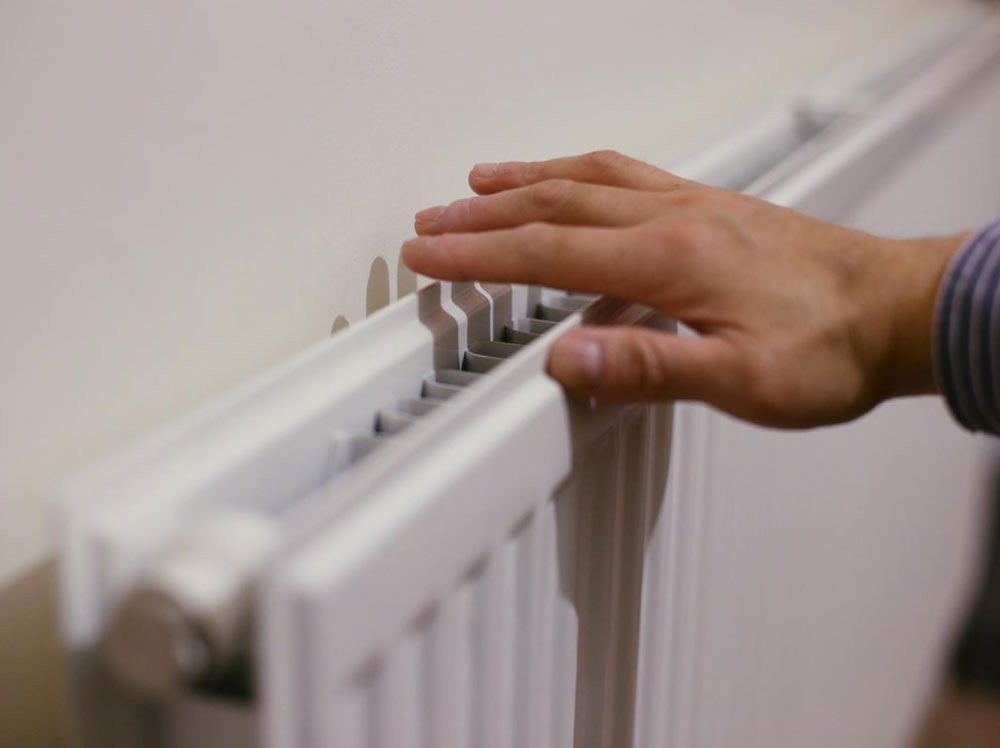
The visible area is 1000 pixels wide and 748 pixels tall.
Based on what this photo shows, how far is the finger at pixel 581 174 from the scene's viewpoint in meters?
0.50

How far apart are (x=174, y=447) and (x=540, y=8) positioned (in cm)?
36

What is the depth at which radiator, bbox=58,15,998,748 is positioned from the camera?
28cm

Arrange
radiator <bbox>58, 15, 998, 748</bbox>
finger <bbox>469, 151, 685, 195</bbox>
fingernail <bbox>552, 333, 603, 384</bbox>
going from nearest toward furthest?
radiator <bbox>58, 15, 998, 748</bbox> < fingernail <bbox>552, 333, 603, 384</bbox> < finger <bbox>469, 151, 685, 195</bbox>

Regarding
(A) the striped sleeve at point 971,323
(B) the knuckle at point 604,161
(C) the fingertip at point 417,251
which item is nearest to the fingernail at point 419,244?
(C) the fingertip at point 417,251

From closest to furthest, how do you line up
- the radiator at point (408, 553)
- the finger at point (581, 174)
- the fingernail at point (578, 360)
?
the radiator at point (408, 553)
the fingernail at point (578, 360)
the finger at point (581, 174)

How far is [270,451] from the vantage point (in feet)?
1.11

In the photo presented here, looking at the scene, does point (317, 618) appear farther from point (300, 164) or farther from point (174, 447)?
point (300, 164)

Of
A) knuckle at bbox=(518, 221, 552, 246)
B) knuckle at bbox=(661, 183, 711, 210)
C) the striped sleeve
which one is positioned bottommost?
the striped sleeve

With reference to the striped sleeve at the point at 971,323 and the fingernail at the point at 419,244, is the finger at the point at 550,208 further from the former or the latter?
the striped sleeve at the point at 971,323

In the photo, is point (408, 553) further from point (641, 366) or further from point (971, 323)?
point (971, 323)

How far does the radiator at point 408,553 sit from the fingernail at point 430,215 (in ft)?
0.12

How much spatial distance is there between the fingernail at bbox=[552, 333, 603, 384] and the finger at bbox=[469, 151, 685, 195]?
0.41ft

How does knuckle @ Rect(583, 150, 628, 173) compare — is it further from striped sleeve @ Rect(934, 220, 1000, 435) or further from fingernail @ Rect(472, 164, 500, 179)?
striped sleeve @ Rect(934, 220, 1000, 435)

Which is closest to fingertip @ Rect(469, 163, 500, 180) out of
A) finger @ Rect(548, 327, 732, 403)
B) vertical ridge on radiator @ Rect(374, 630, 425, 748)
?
finger @ Rect(548, 327, 732, 403)
